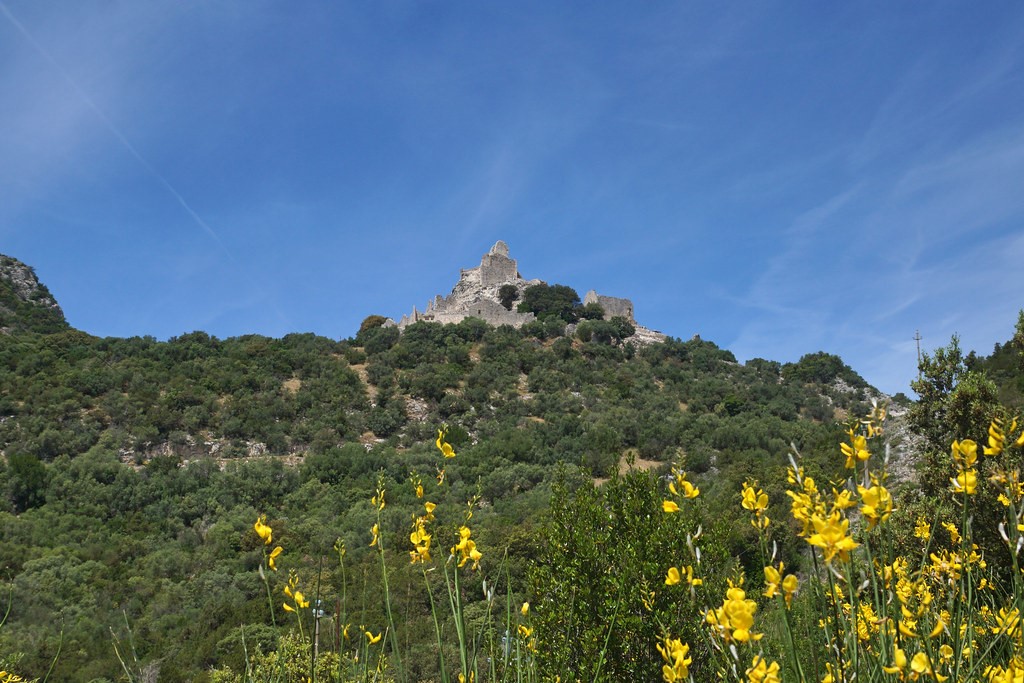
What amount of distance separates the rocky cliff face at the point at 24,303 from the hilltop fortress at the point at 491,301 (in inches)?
794

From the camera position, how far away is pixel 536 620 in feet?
16.7

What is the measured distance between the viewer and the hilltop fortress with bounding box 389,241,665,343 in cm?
4381

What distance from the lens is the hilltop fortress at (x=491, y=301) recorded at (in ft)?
144

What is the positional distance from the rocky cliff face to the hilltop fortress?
66.2 ft

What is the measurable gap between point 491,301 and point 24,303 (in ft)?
94.5

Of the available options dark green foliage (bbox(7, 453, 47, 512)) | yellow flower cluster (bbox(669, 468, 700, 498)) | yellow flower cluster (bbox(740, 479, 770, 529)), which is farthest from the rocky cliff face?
yellow flower cluster (bbox(740, 479, 770, 529))

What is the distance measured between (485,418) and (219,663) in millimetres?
18195

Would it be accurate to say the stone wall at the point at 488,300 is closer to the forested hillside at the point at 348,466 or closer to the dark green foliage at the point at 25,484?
the forested hillside at the point at 348,466

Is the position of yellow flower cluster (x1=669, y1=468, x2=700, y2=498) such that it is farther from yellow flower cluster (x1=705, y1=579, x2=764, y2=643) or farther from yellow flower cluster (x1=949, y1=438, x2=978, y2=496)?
yellow flower cluster (x1=949, y1=438, x2=978, y2=496)

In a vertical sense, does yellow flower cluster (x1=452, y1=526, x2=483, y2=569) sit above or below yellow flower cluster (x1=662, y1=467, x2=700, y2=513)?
below

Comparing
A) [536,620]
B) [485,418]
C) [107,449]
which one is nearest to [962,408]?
[536,620]

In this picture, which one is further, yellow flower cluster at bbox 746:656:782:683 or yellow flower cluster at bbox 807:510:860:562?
yellow flower cluster at bbox 746:656:782:683

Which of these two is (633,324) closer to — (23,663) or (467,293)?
(467,293)

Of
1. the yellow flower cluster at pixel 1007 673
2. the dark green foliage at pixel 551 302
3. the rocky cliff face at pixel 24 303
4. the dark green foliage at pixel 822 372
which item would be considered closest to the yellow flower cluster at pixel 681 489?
the yellow flower cluster at pixel 1007 673
